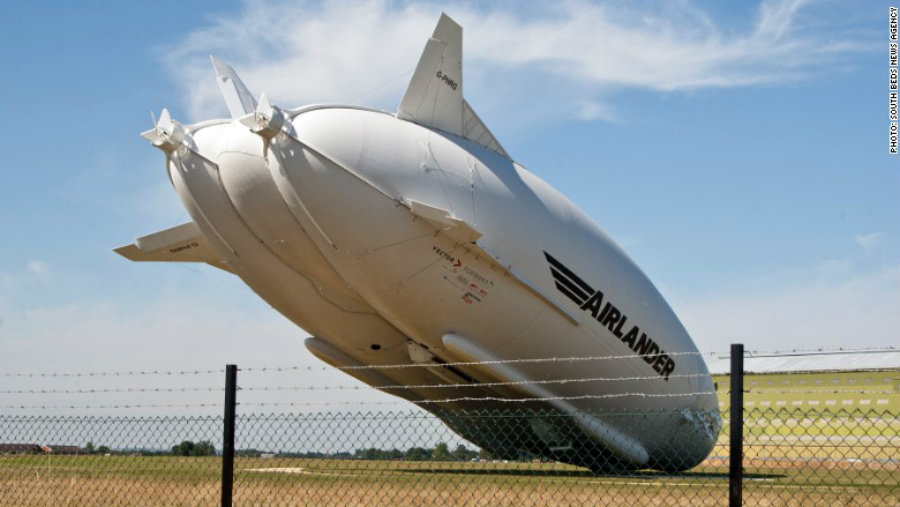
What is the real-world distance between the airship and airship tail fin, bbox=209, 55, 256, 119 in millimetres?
35

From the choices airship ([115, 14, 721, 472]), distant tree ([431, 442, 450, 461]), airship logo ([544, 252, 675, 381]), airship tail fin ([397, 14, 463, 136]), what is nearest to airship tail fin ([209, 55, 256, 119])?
airship ([115, 14, 721, 472])

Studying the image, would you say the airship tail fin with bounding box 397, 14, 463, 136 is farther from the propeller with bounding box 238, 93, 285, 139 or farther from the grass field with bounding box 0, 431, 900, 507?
the grass field with bounding box 0, 431, 900, 507

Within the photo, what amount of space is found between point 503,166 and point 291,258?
15.2 ft

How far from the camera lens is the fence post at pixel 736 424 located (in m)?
7.14

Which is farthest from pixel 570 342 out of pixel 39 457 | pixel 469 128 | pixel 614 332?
pixel 39 457

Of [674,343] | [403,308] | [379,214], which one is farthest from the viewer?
[674,343]

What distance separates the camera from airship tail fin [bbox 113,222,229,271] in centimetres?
2325

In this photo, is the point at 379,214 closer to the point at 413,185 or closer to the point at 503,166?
the point at 413,185

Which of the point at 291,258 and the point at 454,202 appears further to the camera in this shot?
the point at 291,258

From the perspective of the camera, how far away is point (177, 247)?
2350 cm

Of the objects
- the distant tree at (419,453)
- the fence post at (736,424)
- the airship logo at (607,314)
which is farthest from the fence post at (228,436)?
the airship logo at (607,314)

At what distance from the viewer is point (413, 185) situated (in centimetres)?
1855

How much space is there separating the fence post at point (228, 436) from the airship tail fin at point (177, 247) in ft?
47.2

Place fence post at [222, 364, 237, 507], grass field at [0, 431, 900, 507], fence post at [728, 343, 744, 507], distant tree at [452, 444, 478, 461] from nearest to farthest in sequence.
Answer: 1. fence post at [728, 343, 744, 507]
2. fence post at [222, 364, 237, 507]
3. distant tree at [452, 444, 478, 461]
4. grass field at [0, 431, 900, 507]
